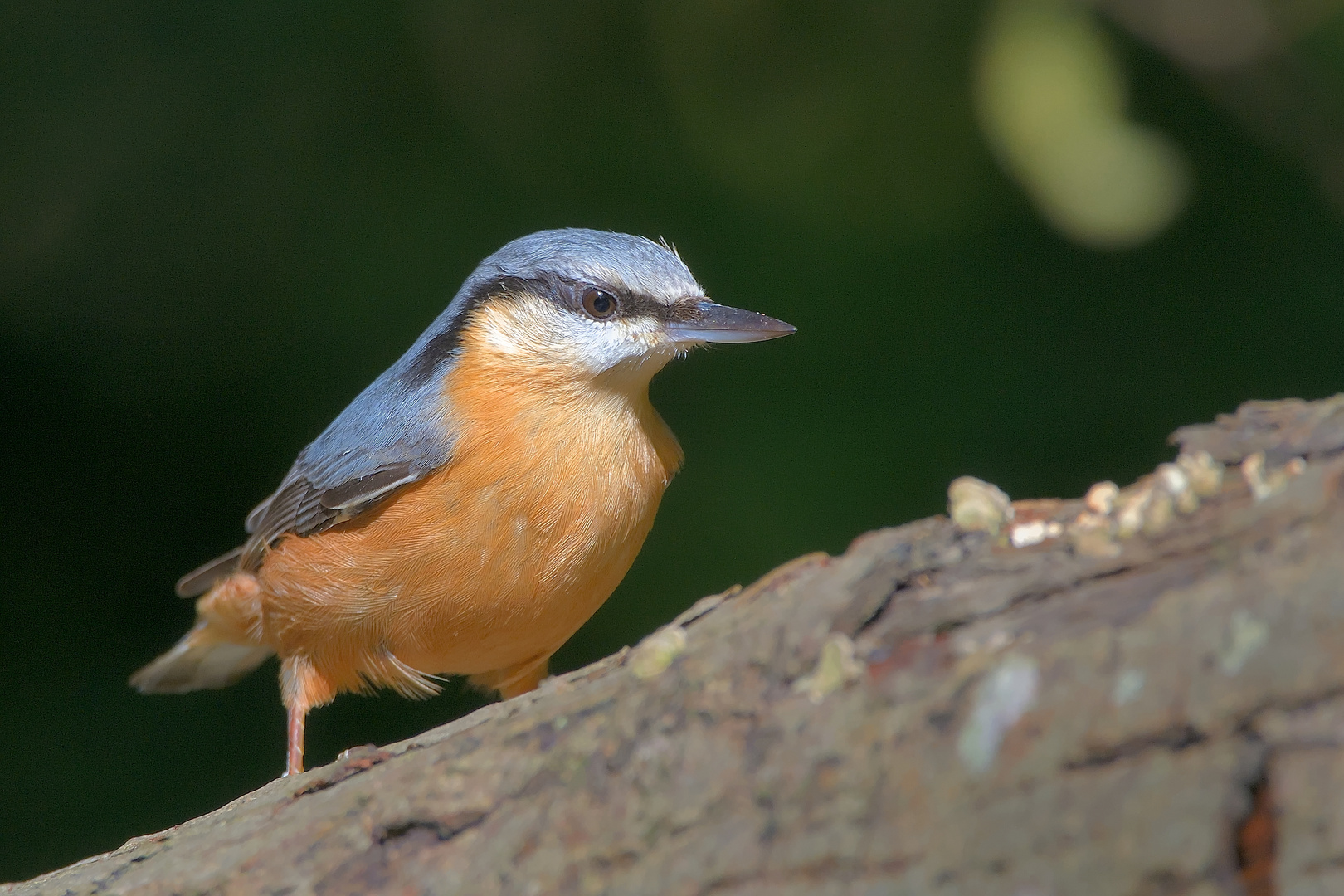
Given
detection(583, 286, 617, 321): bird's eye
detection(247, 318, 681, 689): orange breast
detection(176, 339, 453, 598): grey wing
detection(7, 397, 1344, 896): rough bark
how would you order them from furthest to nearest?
detection(583, 286, 617, 321): bird's eye < detection(176, 339, 453, 598): grey wing < detection(247, 318, 681, 689): orange breast < detection(7, 397, 1344, 896): rough bark

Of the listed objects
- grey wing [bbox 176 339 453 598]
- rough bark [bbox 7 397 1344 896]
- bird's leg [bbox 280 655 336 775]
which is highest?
grey wing [bbox 176 339 453 598]

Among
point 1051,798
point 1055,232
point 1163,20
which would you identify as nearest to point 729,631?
point 1051,798

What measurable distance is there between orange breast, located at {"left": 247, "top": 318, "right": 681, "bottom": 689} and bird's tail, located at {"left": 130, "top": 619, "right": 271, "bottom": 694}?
86 centimetres

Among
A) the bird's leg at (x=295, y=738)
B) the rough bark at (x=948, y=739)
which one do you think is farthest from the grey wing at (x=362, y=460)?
the rough bark at (x=948, y=739)

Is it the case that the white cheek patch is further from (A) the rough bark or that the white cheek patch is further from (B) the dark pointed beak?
(A) the rough bark

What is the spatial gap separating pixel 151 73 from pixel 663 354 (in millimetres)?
2048

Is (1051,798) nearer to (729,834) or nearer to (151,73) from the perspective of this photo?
(729,834)

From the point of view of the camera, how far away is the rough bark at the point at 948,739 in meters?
1.01

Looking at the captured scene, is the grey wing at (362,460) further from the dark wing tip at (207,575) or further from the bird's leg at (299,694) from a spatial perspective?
the bird's leg at (299,694)

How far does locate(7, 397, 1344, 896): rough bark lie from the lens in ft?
3.32

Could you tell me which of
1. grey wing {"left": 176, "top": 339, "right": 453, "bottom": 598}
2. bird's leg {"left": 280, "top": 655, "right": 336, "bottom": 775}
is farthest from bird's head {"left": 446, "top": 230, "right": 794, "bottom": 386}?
bird's leg {"left": 280, "top": 655, "right": 336, "bottom": 775}

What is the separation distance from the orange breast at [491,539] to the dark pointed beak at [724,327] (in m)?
0.24

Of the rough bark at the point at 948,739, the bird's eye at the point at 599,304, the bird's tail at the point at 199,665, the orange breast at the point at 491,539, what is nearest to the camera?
the rough bark at the point at 948,739

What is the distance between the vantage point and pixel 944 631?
123cm
